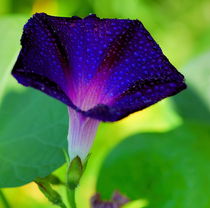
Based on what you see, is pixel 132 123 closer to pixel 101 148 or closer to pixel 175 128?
pixel 101 148

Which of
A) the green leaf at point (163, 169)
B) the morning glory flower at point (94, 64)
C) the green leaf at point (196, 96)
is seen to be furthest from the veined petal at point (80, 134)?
the green leaf at point (196, 96)

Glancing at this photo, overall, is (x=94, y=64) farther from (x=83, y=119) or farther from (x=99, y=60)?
(x=83, y=119)

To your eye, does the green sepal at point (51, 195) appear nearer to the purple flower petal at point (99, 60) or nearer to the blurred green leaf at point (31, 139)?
the blurred green leaf at point (31, 139)

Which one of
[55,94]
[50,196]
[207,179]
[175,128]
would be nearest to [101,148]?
[175,128]

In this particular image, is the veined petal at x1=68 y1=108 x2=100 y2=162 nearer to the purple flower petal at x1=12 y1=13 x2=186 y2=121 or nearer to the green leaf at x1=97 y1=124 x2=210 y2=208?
the purple flower petal at x1=12 y1=13 x2=186 y2=121

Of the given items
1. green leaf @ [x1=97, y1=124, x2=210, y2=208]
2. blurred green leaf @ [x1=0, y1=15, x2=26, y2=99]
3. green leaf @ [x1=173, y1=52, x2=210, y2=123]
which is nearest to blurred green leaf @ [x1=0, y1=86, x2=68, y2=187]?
blurred green leaf @ [x1=0, y1=15, x2=26, y2=99]
